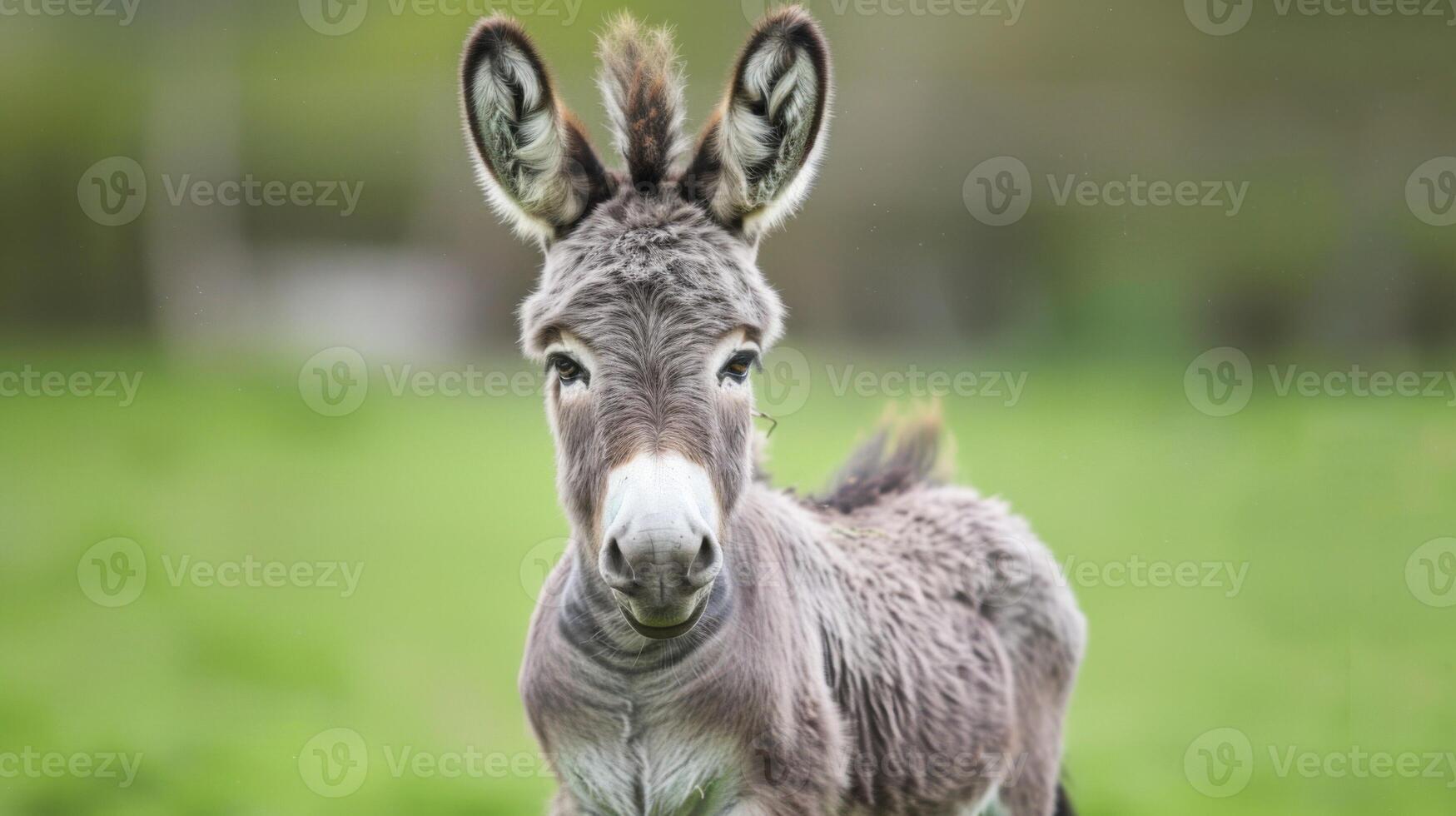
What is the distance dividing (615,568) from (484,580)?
8497 mm

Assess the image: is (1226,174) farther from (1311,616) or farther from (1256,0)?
(1311,616)

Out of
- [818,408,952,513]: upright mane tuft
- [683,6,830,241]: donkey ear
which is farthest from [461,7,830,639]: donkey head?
[818,408,952,513]: upright mane tuft

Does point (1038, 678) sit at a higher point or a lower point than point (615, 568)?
lower

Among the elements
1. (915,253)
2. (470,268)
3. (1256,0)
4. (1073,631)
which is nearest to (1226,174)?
(1256,0)

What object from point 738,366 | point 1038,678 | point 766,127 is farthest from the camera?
point 1038,678

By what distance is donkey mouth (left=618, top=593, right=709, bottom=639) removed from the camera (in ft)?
9.56

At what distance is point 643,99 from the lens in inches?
138

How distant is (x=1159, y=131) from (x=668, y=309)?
66.9 feet

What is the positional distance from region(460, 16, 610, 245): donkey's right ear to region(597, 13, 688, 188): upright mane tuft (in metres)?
0.14

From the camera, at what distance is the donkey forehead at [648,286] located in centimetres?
304

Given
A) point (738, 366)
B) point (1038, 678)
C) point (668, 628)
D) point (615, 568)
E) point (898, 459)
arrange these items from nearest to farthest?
1. point (615, 568)
2. point (668, 628)
3. point (738, 366)
4. point (1038, 678)
5. point (898, 459)

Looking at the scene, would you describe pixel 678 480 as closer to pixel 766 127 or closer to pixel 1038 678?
pixel 766 127

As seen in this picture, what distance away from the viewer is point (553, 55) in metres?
17.3

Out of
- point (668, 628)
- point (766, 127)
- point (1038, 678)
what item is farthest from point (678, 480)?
point (1038, 678)
